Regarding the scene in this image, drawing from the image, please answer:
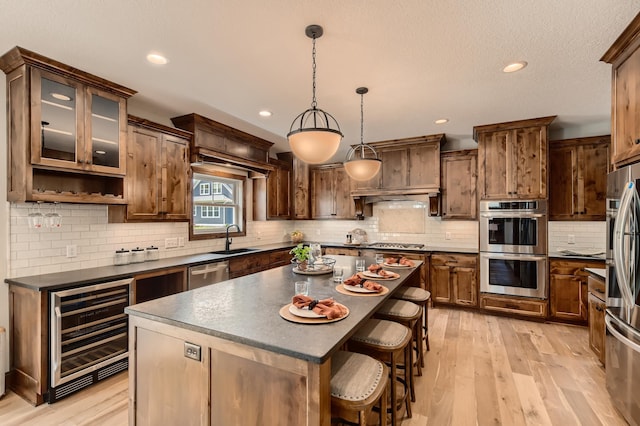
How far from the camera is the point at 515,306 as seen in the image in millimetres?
4262

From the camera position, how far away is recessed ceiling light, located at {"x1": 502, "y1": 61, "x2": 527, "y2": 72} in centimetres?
252

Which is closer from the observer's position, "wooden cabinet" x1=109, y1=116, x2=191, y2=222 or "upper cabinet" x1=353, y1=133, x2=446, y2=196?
"wooden cabinet" x1=109, y1=116, x2=191, y2=222

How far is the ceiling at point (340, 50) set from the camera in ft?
6.14

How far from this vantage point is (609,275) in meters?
2.30

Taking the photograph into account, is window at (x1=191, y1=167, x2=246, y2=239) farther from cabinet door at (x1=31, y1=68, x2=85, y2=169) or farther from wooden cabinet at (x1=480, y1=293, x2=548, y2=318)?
wooden cabinet at (x1=480, y1=293, x2=548, y2=318)

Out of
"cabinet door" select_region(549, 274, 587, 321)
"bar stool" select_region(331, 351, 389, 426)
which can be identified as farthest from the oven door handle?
"bar stool" select_region(331, 351, 389, 426)

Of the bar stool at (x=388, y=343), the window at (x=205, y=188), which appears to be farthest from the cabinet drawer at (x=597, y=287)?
the window at (x=205, y=188)

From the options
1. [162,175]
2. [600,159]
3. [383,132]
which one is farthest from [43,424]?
[600,159]

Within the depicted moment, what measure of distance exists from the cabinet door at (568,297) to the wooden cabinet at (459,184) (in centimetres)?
134

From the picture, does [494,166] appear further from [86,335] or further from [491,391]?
[86,335]

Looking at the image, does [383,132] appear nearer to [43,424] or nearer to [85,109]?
[85,109]

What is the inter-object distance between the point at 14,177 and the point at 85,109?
0.79m

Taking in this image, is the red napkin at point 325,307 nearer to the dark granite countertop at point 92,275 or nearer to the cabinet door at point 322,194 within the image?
the dark granite countertop at point 92,275

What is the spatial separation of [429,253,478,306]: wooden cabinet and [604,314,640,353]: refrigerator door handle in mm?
2221
